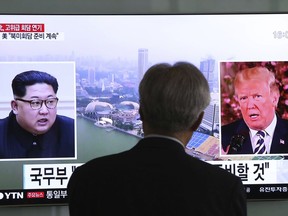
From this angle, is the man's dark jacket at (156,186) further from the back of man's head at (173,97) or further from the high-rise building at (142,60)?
the high-rise building at (142,60)

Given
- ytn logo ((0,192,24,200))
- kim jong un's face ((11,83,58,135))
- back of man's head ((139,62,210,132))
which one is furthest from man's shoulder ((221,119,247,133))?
back of man's head ((139,62,210,132))

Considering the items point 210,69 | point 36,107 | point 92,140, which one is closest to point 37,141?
point 36,107

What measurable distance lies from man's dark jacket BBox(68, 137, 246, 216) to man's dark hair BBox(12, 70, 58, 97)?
1.84 meters

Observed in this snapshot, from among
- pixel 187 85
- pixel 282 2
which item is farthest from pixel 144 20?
pixel 187 85

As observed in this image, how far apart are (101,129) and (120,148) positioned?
0.17m

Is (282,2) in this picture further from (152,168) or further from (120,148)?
(152,168)

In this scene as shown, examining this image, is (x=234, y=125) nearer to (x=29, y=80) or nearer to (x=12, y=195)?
(x=29, y=80)

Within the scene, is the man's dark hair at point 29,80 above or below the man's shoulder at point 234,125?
above

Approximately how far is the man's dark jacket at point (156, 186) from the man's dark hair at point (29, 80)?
184 centimetres

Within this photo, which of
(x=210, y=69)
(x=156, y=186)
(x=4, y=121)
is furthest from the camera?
(x=210, y=69)

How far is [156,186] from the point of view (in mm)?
1396

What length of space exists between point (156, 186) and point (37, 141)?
1.97m

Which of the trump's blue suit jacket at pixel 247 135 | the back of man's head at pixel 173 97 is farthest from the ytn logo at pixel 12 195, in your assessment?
the back of man's head at pixel 173 97

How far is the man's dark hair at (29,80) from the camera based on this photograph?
321cm
